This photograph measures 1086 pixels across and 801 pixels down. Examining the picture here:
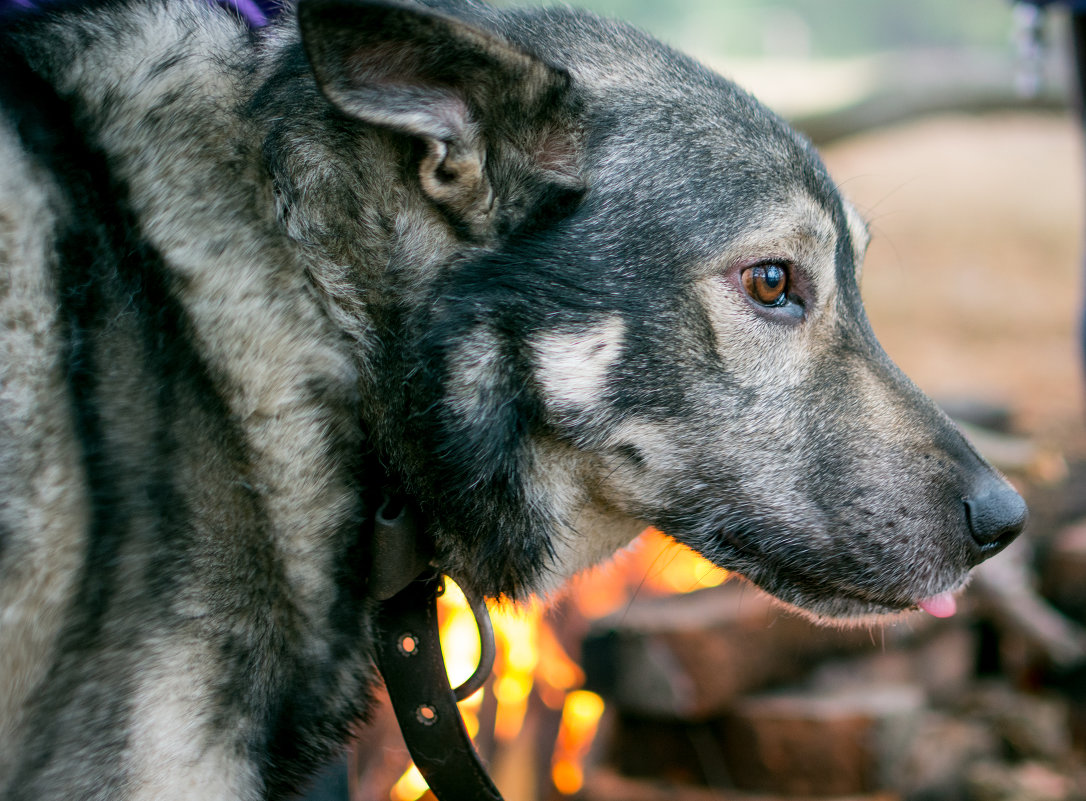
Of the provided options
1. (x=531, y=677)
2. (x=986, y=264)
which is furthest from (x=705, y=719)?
(x=986, y=264)

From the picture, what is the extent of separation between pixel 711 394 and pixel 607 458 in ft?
0.88

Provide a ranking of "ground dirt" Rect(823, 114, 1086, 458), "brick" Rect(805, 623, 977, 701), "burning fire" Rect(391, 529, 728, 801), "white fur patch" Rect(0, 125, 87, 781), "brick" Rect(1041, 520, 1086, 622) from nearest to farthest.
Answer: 1. "white fur patch" Rect(0, 125, 87, 781)
2. "burning fire" Rect(391, 529, 728, 801)
3. "brick" Rect(805, 623, 977, 701)
4. "brick" Rect(1041, 520, 1086, 622)
5. "ground dirt" Rect(823, 114, 1086, 458)

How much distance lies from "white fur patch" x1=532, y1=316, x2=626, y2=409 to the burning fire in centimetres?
155

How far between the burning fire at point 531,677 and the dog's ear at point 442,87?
1780 millimetres

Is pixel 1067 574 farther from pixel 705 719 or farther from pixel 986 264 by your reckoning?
pixel 986 264

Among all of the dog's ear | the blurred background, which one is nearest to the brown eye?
the dog's ear

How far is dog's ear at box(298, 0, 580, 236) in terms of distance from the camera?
1667 mm

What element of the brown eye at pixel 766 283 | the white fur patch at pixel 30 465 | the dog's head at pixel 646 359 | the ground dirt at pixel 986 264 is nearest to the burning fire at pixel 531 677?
the dog's head at pixel 646 359

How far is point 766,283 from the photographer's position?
2.11 metres

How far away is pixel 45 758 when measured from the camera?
5.58 ft

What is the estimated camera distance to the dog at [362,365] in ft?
5.67

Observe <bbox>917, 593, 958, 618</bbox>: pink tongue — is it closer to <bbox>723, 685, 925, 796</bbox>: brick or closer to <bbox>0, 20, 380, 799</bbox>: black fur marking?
<bbox>0, 20, 380, 799</bbox>: black fur marking

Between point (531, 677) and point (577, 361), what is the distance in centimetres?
211

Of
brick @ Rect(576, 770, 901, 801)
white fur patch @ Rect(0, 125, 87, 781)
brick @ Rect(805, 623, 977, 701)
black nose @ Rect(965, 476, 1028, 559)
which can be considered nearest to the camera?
white fur patch @ Rect(0, 125, 87, 781)
